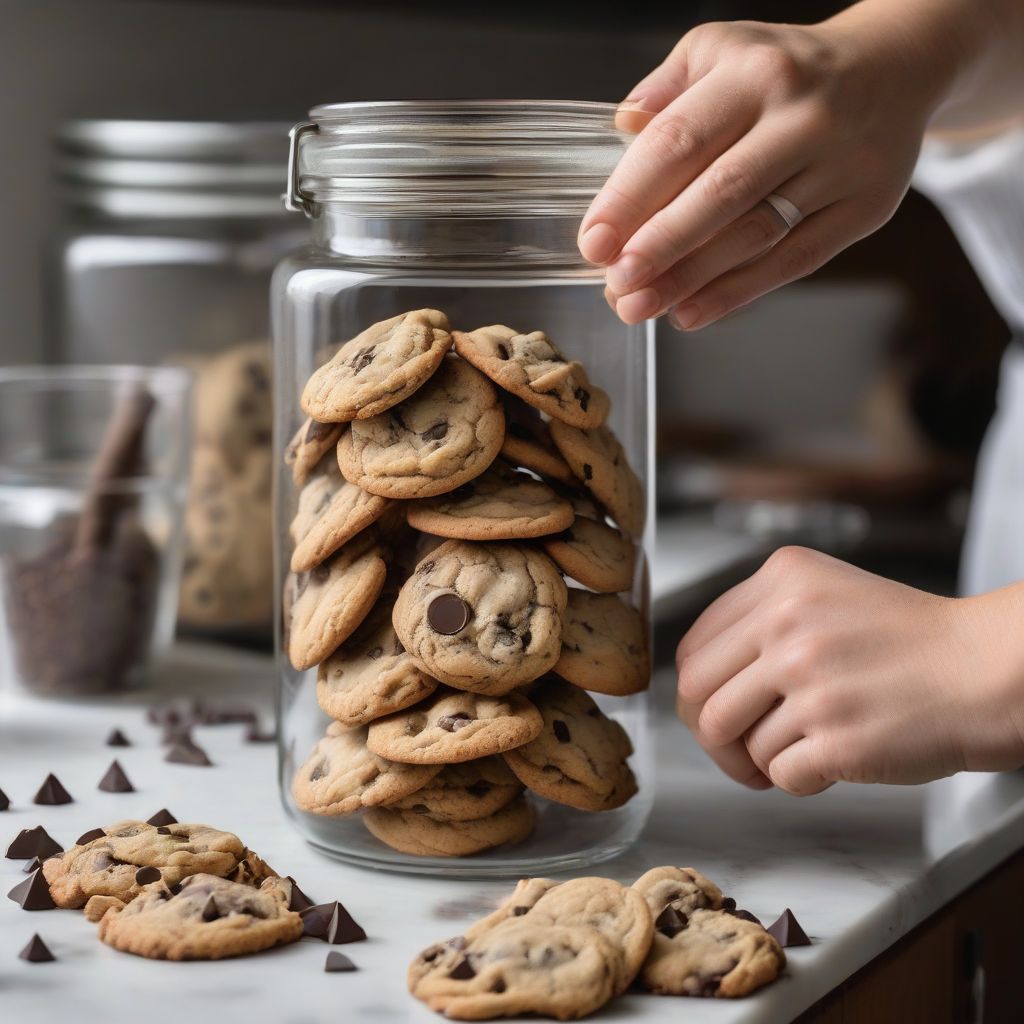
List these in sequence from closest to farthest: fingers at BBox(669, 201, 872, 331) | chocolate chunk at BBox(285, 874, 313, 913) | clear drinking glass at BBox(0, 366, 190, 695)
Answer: chocolate chunk at BBox(285, 874, 313, 913), fingers at BBox(669, 201, 872, 331), clear drinking glass at BBox(0, 366, 190, 695)

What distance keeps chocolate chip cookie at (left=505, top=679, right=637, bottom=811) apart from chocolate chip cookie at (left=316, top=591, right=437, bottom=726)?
6 centimetres

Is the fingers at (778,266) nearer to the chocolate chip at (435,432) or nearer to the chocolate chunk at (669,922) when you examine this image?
the chocolate chip at (435,432)

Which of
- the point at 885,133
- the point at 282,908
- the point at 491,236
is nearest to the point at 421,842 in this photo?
the point at 282,908

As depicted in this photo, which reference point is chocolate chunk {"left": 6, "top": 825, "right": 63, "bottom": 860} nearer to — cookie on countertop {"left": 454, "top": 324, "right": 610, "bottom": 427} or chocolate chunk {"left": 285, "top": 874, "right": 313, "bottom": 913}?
chocolate chunk {"left": 285, "top": 874, "right": 313, "bottom": 913}

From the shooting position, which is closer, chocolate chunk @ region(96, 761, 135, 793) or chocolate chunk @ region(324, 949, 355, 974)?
chocolate chunk @ region(324, 949, 355, 974)

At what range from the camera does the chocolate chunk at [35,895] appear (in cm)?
71

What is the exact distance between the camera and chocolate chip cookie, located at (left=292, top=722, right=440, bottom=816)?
0.73 meters

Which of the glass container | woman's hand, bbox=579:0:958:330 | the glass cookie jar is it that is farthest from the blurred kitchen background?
woman's hand, bbox=579:0:958:330

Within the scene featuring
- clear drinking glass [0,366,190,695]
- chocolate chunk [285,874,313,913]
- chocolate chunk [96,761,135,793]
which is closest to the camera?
chocolate chunk [285,874,313,913]

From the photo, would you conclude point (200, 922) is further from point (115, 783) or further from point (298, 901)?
point (115, 783)

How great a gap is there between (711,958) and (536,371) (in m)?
0.31

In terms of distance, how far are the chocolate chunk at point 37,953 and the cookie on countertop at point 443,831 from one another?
188mm

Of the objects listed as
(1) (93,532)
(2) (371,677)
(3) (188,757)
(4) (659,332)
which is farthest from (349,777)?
(4) (659,332)

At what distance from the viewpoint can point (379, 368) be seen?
0.74 meters
